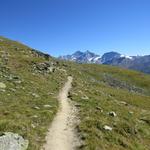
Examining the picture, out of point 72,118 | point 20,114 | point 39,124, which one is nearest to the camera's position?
point 39,124

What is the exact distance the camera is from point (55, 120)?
28.1m

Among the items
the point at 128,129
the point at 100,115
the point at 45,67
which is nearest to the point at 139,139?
the point at 128,129

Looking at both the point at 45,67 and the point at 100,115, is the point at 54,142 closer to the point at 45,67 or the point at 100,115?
the point at 100,115

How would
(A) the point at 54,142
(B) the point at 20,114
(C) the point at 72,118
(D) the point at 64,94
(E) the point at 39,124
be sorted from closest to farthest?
(A) the point at 54,142 → (E) the point at 39,124 → (B) the point at 20,114 → (C) the point at 72,118 → (D) the point at 64,94

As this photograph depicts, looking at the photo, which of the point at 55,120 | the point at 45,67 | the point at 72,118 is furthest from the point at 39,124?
the point at 45,67

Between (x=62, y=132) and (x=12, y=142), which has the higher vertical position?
(x=12, y=142)

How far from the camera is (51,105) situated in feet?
110

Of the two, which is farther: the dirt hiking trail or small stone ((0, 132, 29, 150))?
the dirt hiking trail

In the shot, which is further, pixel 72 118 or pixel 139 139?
pixel 72 118

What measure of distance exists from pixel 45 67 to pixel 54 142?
158 feet

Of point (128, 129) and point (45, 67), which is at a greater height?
point (45, 67)

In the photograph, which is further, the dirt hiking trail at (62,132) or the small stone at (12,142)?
the dirt hiking trail at (62,132)

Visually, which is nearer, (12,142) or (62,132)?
(12,142)

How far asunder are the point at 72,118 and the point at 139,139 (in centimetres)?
654
